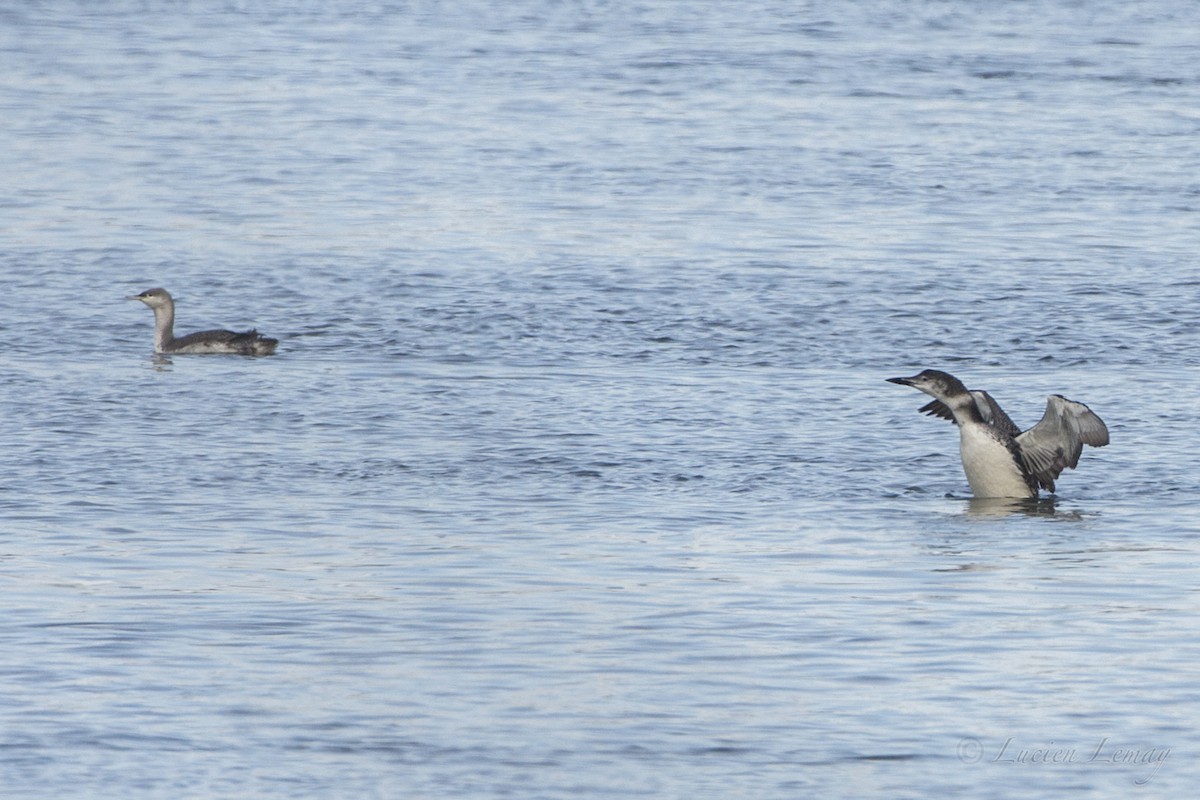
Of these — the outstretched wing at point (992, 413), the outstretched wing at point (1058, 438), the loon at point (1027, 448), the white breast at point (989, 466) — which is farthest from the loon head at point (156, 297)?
the outstretched wing at point (1058, 438)

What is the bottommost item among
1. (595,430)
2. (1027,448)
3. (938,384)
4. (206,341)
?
(206,341)

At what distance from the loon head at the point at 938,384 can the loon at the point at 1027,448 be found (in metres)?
0.26

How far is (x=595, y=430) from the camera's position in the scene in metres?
15.6

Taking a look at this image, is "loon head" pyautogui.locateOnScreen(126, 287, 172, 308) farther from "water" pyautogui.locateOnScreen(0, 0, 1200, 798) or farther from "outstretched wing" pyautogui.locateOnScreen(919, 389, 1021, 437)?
"outstretched wing" pyautogui.locateOnScreen(919, 389, 1021, 437)

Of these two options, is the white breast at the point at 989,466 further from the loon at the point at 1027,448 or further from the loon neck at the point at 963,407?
the loon neck at the point at 963,407

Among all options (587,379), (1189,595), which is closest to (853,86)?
(587,379)

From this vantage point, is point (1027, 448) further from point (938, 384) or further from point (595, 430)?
point (595, 430)

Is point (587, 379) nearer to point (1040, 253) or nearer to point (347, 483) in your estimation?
point (347, 483)

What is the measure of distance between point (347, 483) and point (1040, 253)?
1098 cm

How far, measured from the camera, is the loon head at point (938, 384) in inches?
588

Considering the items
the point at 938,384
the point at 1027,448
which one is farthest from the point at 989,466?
the point at 938,384

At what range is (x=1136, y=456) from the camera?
15.0 metres
